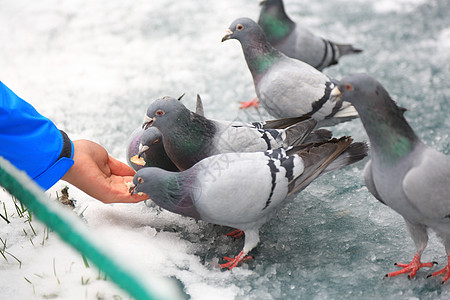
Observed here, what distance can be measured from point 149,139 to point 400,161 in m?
1.44

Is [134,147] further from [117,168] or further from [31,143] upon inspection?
[31,143]

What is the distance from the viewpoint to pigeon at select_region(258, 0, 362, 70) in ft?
15.1

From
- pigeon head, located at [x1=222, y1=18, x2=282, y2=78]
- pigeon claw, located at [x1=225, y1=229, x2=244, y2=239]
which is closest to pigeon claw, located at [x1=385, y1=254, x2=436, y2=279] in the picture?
pigeon claw, located at [x1=225, y1=229, x2=244, y2=239]

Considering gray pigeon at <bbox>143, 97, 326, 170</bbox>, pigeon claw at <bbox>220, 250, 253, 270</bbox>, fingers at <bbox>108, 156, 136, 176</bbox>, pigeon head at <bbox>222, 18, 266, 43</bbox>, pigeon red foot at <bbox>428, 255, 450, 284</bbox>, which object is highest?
pigeon head at <bbox>222, 18, 266, 43</bbox>

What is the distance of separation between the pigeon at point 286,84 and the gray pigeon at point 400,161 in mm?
1152

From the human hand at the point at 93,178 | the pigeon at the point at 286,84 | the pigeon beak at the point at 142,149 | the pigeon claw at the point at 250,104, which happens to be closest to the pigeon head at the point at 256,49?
the pigeon at the point at 286,84

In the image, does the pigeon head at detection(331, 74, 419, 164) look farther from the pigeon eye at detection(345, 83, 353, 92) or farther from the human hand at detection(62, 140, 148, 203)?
the human hand at detection(62, 140, 148, 203)

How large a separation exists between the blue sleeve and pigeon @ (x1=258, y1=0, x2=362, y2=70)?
2216 mm

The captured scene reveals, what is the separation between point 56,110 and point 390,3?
3.78 metres

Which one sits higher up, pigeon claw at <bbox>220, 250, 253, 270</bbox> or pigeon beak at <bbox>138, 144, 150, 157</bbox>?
pigeon beak at <bbox>138, 144, 150, 157</bbox>

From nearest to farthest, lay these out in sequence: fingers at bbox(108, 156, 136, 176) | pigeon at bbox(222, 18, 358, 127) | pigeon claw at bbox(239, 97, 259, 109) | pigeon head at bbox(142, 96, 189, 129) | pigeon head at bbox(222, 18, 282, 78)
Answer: pigeon head at bbox(142, 96, 189, 129), fingers at bbox(108, 156, 136, 176), pigeon at bbox(222, 18, 358, 127), pigeon head at bbox(222, 18, 282, 78), pigeon claw at bbox(239, 97, 259, 109)

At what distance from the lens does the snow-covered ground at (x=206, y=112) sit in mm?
2787

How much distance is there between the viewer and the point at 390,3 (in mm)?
6055

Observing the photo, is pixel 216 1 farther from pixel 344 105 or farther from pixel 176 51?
pixel 344 105
